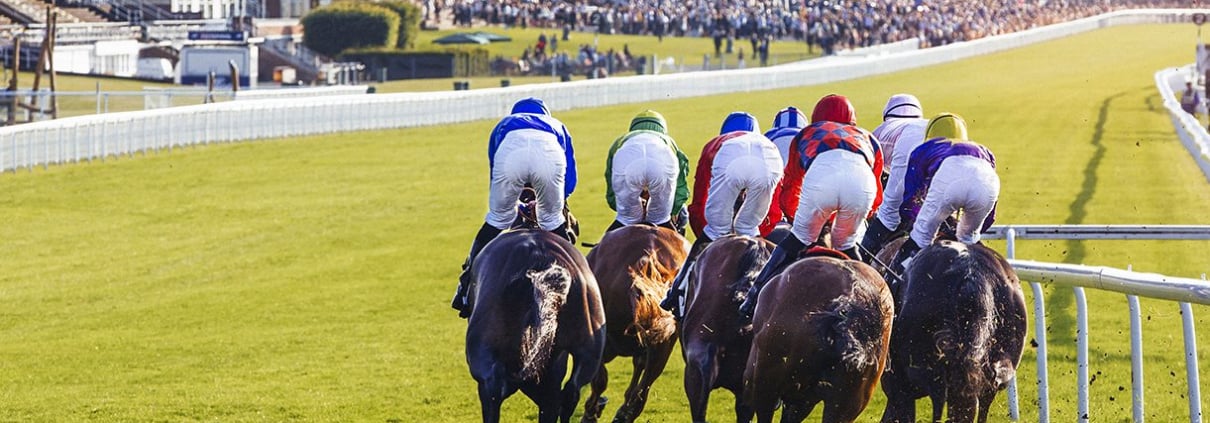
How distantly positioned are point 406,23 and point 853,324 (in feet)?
182

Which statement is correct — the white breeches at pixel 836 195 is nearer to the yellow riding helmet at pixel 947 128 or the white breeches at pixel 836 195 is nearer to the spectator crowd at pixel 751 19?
the yellow riding helmet at pixel 947 128

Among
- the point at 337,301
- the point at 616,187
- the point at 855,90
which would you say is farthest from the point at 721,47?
the point at 616,187

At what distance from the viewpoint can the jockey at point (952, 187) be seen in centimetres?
934

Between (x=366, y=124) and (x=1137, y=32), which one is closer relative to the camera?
(x=366, y=124)

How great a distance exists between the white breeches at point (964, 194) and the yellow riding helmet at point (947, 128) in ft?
3.03

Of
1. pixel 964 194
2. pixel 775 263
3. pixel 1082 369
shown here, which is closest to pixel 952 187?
pixel 964 194

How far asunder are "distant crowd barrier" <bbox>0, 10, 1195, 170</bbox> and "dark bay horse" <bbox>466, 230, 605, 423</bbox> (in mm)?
17854

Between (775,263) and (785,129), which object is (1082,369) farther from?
(785,129)

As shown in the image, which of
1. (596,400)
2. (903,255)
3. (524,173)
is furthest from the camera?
(596,400)

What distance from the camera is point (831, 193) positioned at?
8836mm

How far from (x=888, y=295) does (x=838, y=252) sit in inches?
14.6

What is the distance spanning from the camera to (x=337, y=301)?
17.6 meters

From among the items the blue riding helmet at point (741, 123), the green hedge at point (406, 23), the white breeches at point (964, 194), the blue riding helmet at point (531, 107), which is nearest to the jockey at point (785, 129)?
the blue riding helmet at point (741, 123)

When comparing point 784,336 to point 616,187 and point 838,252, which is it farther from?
point 616,187
